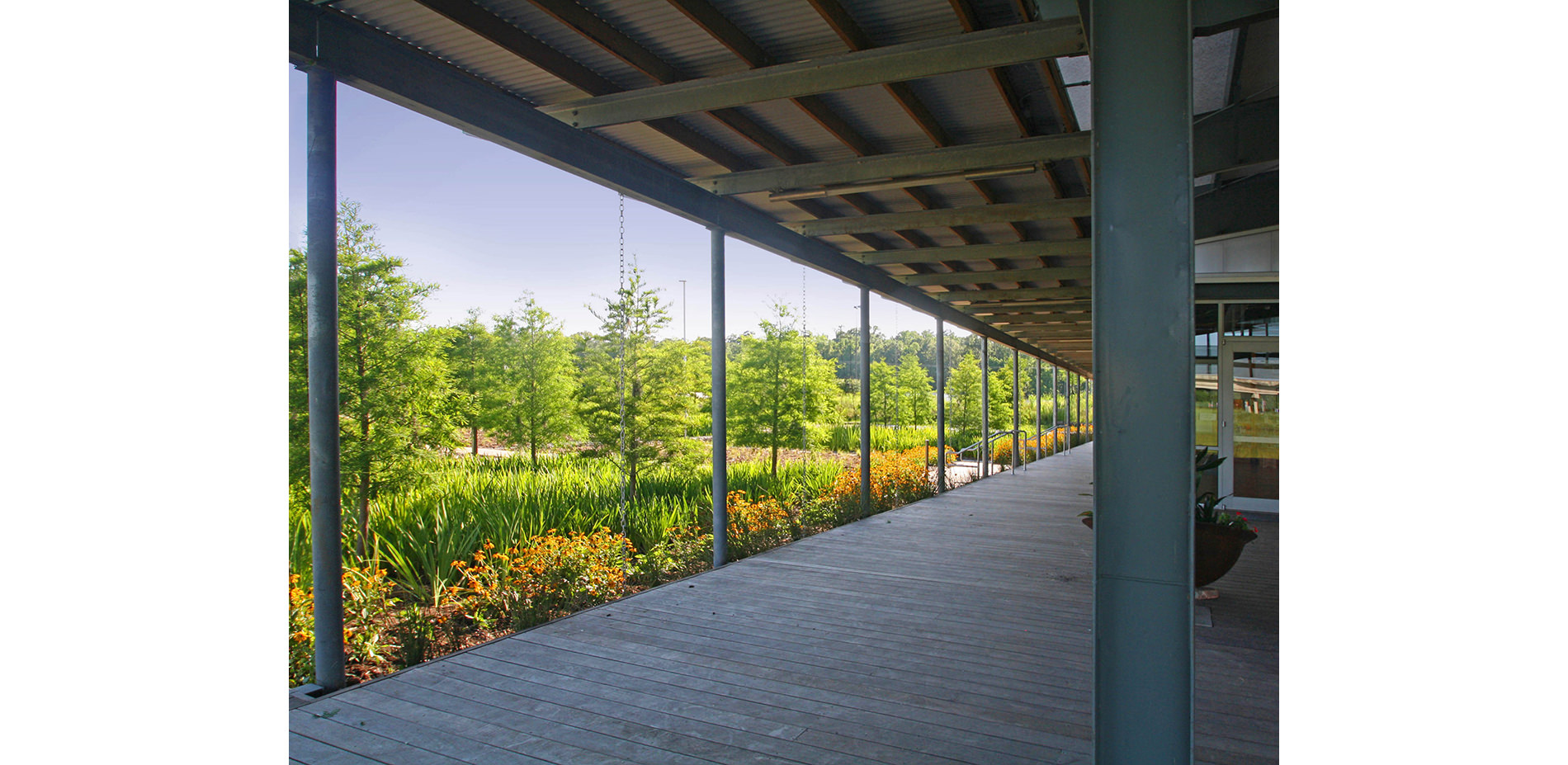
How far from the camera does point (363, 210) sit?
5168mm

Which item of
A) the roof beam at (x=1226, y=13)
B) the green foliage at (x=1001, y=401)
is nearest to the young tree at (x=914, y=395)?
the green foliage at (x=1001, y=401)

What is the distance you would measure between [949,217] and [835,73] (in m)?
3.21

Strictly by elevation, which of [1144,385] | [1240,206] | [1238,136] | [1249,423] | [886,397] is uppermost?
[1240,206]

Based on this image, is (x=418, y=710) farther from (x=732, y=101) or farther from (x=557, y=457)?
(x=557, y=457)

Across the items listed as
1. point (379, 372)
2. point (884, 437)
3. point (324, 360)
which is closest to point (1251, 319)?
point (884, 437)

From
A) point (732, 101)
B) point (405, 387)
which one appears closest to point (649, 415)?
point (405, 387)

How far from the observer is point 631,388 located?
8125 mm

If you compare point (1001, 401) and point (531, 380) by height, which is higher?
point (531, 380)

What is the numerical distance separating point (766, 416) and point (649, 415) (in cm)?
270

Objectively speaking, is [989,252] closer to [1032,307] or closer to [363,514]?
[1032,307]

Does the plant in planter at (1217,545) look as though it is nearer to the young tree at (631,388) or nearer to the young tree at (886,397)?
Result: the young tree at (631,388)

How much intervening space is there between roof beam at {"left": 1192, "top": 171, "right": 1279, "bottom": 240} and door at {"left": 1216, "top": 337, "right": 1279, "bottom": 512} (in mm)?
1812

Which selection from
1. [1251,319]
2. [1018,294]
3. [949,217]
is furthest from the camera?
[1018,294]
